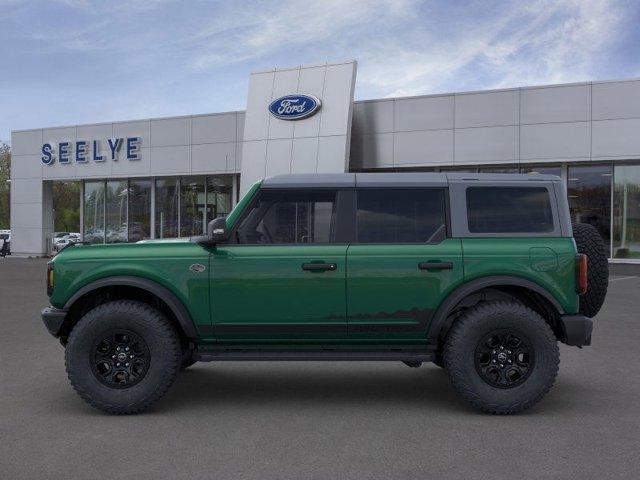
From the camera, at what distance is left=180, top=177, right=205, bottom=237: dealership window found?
99.1ft

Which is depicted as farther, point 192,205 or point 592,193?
point 192,205

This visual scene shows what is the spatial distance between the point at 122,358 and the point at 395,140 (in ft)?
67.9

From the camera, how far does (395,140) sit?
25422mm

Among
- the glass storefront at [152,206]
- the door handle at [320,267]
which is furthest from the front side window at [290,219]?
the glass storefront at [152,206]

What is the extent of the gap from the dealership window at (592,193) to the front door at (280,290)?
2034 cm

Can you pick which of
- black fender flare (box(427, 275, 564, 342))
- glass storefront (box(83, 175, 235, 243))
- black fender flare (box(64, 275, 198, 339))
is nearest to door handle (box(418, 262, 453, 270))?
black fender flare (box(427, 275, 564, 342))

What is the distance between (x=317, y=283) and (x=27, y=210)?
31737 millimetres

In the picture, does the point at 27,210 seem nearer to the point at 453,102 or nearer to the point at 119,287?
the point at 453,102

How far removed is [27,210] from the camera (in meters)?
34.1

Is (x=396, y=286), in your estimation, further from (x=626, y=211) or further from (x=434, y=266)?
(x=626, y=211)

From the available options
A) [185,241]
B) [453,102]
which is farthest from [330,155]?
[185,241]

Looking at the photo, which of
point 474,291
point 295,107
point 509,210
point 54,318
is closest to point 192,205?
point 295,107

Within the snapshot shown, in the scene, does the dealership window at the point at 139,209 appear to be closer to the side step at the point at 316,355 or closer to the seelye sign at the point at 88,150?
the seelye sign at the point at 88,150

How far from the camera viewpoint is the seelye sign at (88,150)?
30.6 meters
